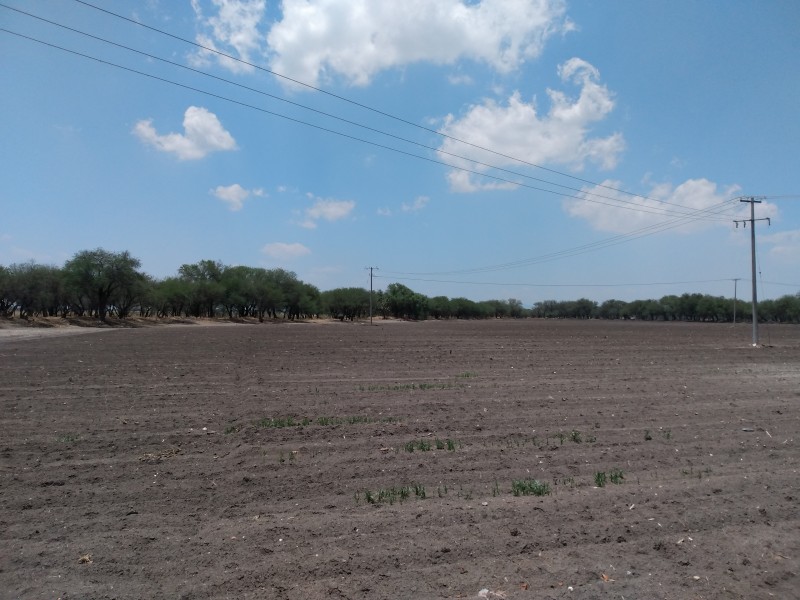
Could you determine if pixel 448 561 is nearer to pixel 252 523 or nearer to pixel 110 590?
pixel 252 523

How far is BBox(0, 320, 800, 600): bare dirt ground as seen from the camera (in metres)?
4.63

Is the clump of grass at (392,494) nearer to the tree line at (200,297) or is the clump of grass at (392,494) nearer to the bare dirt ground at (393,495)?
the bare dirt ground at (393,495)

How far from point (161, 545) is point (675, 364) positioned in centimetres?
2292

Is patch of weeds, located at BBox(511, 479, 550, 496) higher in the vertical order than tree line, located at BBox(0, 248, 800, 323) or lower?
lower

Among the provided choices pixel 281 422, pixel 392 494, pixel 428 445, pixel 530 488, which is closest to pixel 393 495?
pixel 392 494

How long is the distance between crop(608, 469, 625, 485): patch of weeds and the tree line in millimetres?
84303

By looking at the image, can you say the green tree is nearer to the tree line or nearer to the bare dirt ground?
the tree line

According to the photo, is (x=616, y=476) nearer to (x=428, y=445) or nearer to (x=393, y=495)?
(x=428, y=445)

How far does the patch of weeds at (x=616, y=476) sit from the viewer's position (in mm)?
7146

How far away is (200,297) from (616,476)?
109744 mm

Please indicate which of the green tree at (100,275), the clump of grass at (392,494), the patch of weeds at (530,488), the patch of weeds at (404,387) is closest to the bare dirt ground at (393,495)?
the clump of grass at (392,494)

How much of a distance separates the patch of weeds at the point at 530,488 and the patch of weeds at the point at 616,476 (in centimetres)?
96

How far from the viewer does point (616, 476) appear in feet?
23.9

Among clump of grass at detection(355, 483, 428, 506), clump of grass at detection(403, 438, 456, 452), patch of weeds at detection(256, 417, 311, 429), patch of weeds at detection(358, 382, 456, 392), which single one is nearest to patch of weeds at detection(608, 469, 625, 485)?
clump of grass at detection(403, 438, 456, 452)
